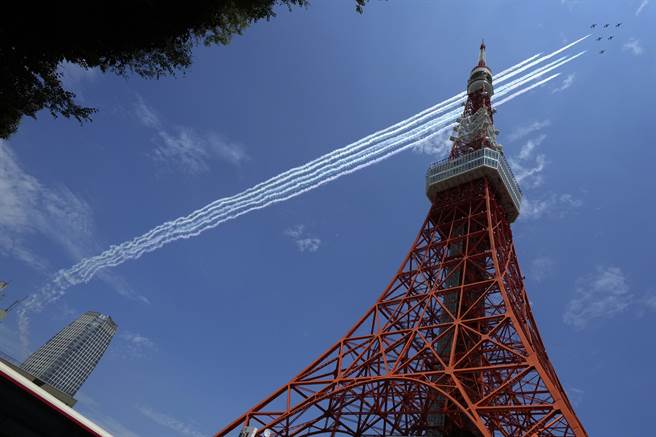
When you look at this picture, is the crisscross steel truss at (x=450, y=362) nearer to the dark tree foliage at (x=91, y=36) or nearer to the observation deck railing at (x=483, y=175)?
the observation deck railing at (x=483, y=175)

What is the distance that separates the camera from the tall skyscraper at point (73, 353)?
105 m

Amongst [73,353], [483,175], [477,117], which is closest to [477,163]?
[483,175]

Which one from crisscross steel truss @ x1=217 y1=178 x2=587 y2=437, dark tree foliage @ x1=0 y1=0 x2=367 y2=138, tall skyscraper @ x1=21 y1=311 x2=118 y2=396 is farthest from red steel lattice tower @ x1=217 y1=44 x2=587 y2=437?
tall skyscraper @ x1=21 y1=311 x2=118 y2=396

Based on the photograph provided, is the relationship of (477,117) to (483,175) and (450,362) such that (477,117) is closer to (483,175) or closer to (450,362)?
(483,175)

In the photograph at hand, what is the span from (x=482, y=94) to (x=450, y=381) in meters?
25.9

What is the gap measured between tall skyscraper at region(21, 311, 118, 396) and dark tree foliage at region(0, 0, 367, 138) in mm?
118375

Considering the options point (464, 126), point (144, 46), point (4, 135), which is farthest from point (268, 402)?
point (464, 126)

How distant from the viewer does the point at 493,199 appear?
27.2m

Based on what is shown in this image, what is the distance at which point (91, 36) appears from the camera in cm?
682

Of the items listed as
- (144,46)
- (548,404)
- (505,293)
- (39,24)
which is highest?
(505,293)

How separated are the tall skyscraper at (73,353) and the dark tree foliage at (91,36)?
11838cm

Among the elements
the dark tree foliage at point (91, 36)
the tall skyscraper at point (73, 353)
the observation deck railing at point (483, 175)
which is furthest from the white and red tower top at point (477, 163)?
the tall skyscraper at point (73, 353)

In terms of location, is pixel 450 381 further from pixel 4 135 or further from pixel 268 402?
pixel 4 135

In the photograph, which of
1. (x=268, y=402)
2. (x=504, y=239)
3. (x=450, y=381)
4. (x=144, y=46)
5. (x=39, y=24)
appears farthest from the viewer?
(x=504, y=239)
